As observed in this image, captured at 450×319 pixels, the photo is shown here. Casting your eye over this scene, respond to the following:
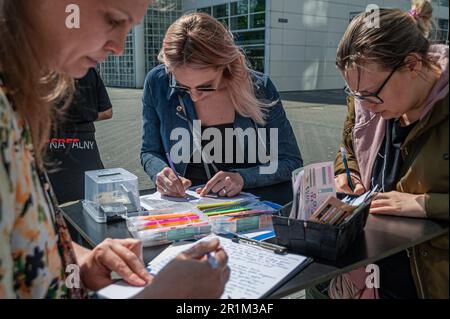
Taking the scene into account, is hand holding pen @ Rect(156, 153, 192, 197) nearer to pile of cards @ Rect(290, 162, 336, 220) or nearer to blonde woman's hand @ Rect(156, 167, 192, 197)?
blonde woman's hand @ Rect(156, 167, 192, 197)

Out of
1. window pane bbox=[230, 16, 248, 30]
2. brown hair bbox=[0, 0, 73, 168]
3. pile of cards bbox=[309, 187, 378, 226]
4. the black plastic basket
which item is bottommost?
the black plastic basket

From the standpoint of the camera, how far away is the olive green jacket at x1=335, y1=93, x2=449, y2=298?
1242 millimetres

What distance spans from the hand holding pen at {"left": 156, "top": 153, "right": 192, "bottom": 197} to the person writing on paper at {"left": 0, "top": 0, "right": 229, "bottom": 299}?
2.09ft

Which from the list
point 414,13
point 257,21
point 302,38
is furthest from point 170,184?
point 302,38

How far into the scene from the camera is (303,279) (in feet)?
3.44

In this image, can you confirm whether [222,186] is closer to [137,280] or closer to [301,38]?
[137,280]

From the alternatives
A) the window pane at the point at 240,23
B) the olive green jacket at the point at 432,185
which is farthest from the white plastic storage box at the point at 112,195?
the window pane at the point at 240,23

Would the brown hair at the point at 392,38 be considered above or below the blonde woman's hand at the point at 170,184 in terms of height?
above

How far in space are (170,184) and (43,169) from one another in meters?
0.88

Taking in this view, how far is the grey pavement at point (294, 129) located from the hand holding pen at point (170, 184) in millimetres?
2985

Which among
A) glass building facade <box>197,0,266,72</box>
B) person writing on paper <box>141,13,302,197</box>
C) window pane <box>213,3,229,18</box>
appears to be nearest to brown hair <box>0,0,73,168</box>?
person writing on paper <box>141,13,302,197</box>

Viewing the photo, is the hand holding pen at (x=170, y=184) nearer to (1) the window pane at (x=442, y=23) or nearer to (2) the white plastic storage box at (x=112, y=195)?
(2) the white plastic storage box at (x=112, y=195)

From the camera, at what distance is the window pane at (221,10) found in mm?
17047

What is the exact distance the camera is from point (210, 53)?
1958mm
